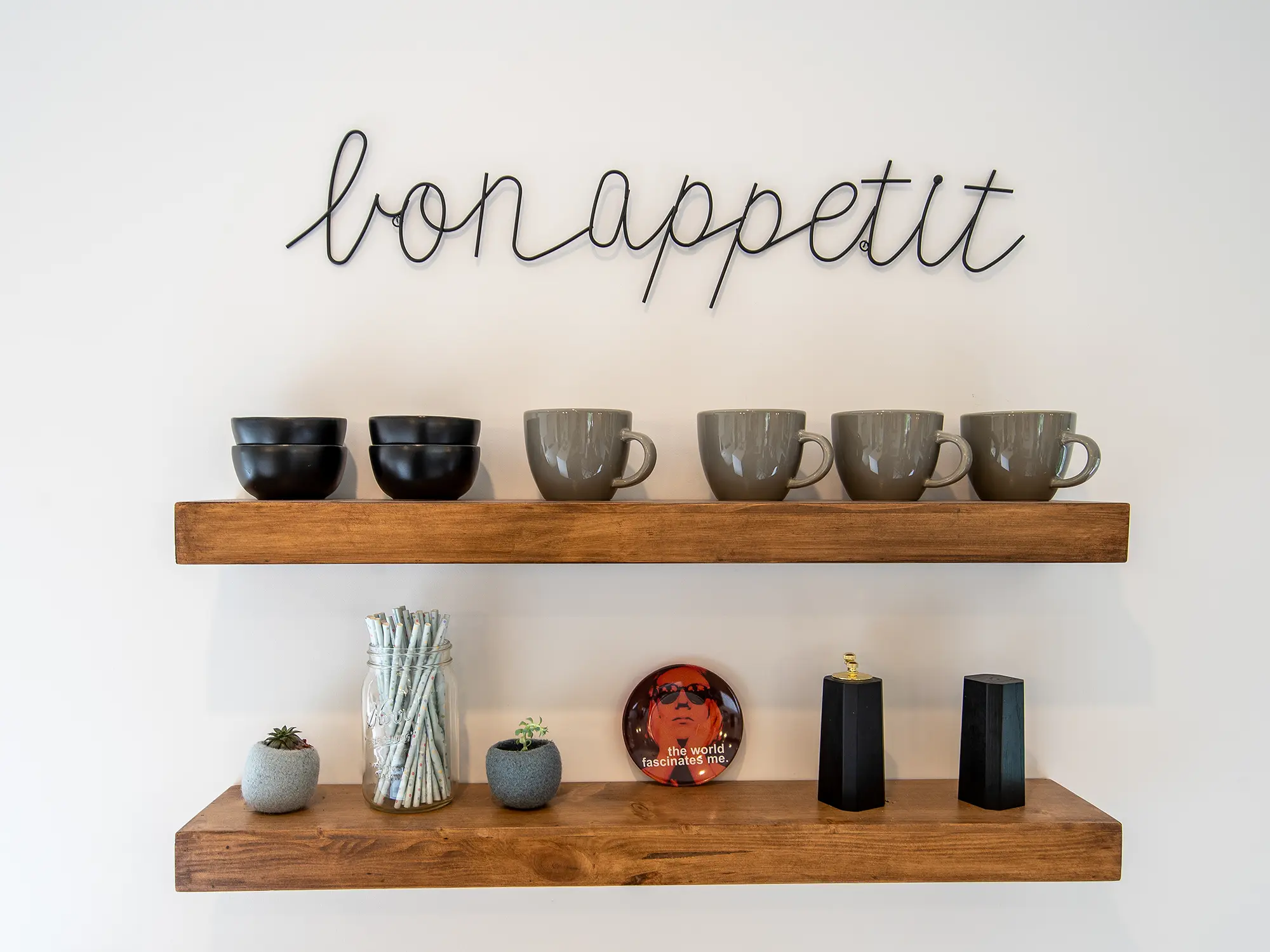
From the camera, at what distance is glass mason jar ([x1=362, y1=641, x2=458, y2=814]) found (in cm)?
100

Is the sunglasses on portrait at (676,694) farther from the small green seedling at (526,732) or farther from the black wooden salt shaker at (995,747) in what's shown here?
the black wooden salt shaker at (995,747)

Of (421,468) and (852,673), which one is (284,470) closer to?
(421,468)

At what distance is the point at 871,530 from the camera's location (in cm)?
96

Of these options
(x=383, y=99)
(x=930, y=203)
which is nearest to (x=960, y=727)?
(x=930, y=203)

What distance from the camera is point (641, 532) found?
941 millimetres

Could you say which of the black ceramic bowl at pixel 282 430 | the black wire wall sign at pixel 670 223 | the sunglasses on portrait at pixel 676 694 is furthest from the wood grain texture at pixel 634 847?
the black wire wall sign at pixel 670 223

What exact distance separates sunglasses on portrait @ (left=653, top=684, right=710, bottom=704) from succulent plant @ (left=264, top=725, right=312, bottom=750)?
1.36ft

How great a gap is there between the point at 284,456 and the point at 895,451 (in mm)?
663

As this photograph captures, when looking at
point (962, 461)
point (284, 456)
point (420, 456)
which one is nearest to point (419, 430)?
point (420, 456)

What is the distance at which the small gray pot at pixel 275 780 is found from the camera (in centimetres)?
99

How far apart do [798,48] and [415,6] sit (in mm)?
475

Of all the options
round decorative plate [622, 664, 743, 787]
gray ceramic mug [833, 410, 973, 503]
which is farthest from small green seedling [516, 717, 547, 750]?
gray ceramic mug [833, 410, 973, 503]

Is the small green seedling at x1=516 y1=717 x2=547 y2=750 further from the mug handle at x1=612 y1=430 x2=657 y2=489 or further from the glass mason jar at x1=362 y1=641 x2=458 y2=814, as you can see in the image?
the mug handle at x1=612 y1=430 x2=657 y2=489

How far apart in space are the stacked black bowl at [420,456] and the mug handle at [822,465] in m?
0.36
